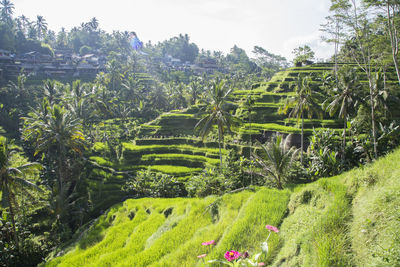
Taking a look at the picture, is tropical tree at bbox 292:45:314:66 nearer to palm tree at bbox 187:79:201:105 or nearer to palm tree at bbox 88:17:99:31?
palm tree at bbox 187:79:201:105

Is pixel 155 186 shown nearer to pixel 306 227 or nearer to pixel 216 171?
pixel 216 171

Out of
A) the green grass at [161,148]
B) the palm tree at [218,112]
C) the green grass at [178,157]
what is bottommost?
the green grass at [178,157]

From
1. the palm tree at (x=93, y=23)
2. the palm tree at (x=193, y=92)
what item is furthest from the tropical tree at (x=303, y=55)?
the palm tree at (x=93, y=23)

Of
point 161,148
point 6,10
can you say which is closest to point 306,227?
point 161,148

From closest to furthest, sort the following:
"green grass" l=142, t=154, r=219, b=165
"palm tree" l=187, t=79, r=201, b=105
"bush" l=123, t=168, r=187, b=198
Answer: "bush" l=123, t=168, r=187, b=198
"green grass" l=142, t=154, r=219, b=165
"palm tree" l=187, t=79, r=201, b=105

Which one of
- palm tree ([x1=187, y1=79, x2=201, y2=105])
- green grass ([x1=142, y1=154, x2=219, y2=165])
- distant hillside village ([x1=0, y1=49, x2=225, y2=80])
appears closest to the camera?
green grass ([x1=142, y1=154, x2=219, y2=165])

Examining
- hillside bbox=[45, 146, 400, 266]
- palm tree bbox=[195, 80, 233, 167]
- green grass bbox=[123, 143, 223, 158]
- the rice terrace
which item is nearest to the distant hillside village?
the rice terrace

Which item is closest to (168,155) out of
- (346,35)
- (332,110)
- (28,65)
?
(332,110)

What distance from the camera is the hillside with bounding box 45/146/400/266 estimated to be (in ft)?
15.2

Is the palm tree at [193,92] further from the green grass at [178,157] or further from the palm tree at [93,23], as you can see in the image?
the palm tree at [93,23]

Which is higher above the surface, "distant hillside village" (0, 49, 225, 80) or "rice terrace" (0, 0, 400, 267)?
"distant hillside village" (0, 49, 225, 80)

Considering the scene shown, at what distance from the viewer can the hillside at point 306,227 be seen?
4.64 m

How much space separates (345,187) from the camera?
6.99 m

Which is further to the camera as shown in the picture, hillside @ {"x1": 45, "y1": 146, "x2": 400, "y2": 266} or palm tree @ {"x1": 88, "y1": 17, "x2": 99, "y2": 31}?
palm tree @ {"x1": 88, "y1": 17, "x2": 99, "y2": 31}
